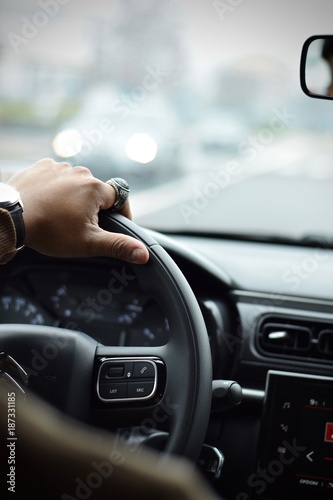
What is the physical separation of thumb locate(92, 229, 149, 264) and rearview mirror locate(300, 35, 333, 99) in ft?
3.40

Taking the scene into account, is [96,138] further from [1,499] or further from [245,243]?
[1,499]

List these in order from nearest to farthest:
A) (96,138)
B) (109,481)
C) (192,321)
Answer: (109,481), (192,321), (96,138)

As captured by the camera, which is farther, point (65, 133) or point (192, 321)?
point (65, 133)

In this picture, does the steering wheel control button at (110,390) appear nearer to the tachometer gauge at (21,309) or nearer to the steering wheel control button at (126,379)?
the steering wheel control button at (126,379)

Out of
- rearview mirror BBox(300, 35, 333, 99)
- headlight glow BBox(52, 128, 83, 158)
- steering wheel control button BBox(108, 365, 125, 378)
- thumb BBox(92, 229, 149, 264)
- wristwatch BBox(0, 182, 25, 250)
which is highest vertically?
rearview mirror BBox(300, 35, 333, 99)

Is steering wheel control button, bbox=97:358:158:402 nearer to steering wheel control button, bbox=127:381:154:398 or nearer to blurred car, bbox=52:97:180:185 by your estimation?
steering wheel control button, bbox=127:381:154:398

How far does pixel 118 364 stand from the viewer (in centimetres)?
158

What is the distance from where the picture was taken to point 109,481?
63cm

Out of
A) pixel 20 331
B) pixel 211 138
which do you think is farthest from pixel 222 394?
pixel 211 138

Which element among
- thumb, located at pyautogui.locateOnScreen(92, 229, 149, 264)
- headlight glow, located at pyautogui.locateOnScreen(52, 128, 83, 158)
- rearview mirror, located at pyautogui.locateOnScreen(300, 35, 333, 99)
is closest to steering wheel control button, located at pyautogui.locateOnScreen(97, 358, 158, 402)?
thumb, located at pyautogui.locateOnScreen(92, 229, 149, 264)

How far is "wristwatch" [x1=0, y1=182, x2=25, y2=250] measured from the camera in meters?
1.50

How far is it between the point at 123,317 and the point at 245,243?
709mm

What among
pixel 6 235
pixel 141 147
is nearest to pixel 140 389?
pixel 6 235

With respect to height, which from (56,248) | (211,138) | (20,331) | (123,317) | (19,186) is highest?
(19,186)
